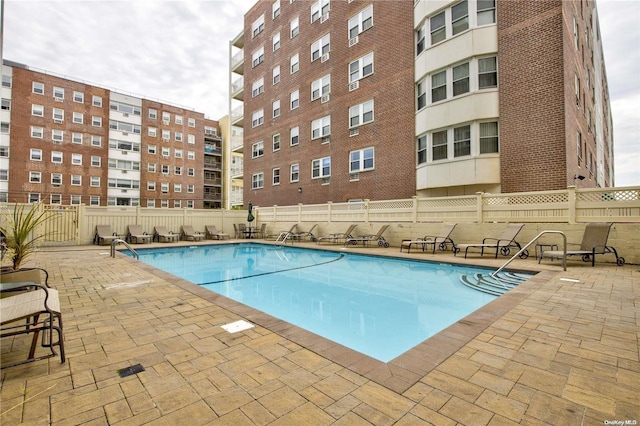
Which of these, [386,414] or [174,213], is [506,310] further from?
[174,213]

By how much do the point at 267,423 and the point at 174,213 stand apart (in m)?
17.7

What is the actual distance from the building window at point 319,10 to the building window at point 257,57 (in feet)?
19.9

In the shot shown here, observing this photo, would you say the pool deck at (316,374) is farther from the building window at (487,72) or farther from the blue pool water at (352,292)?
the building window at (487,72)

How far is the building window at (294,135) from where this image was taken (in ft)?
73.9

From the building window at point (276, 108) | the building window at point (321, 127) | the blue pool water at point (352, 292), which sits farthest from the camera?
the building window at point (276, 108)

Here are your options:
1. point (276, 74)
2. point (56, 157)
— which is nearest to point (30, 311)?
point (276, 74)

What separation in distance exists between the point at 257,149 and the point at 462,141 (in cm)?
1677

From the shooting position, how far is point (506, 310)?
14.9 feet

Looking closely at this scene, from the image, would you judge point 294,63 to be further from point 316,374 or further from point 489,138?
point 316,374

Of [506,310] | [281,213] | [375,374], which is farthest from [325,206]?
[375,374]

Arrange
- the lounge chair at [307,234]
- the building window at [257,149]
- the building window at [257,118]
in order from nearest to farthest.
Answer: the lounge chair at [307,234]
the building window at [257,149]
the building window at [257,118]

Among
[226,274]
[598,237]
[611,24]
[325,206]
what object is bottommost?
[226,274]

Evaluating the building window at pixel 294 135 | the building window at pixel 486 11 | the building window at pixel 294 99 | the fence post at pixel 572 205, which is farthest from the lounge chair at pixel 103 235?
the building window at pixel 486 11

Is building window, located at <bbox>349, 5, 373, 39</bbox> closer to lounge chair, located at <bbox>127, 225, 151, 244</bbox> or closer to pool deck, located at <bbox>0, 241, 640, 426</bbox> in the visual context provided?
lounge chair, located at <bbox>127, 225, 151, 244</bbox>
